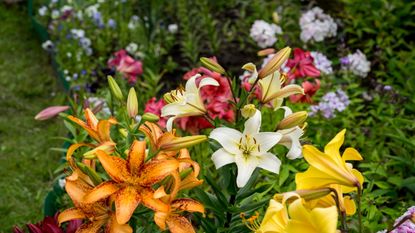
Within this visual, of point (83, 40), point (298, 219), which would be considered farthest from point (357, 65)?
point (298, 219)

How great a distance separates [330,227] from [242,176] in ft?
1.59

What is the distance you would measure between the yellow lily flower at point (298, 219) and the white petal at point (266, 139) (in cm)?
37

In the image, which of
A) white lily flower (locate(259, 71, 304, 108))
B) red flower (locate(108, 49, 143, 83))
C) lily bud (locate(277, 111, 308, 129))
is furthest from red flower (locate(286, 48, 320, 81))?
lily bud (locate(277, 111, 308, 129))

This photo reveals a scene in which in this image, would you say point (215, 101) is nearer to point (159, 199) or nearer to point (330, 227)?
point (159, 199)

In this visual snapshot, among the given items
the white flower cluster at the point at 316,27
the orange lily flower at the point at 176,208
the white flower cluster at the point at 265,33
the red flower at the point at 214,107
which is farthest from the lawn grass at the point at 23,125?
the orange lily flower at the point at 176,208

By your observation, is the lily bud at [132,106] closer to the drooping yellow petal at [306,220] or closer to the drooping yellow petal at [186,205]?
the drooping yellow petal at [186,205]

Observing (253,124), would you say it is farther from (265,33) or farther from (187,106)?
(265,33)

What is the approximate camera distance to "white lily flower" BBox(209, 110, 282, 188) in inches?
Answer: 72.5

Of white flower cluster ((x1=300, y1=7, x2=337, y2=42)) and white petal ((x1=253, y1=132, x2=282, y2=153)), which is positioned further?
white flower cluster ((x1=300, y1=7, x2=337, y2=42))

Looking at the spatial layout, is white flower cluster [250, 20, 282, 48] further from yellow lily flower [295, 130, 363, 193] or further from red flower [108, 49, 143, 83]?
yellow lily flower [295, 130, 363, 193]

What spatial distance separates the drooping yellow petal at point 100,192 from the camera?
166cm

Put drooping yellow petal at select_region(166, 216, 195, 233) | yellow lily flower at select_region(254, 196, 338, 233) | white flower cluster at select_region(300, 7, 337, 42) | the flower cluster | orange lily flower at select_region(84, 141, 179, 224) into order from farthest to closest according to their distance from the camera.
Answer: white flower cluster at select_region(300, 7, 337, 42)
the flower cluster
drooping yellow petal at select_region(166, 216, 195, 233)
orange lily flower at select_region(84, 141, 179, 224)
yellow lily flower at select_region(254, 196, 338, 233)

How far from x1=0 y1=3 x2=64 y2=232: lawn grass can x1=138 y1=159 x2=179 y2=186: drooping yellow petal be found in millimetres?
2425

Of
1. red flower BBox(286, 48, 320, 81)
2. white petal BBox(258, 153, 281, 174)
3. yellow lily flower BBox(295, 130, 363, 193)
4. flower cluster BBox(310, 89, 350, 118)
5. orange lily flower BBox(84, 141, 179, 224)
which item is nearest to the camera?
yellow lily flower BBox(295, 130, 363, 193)
